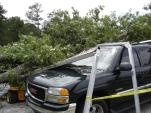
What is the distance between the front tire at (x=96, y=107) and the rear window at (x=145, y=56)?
5.33 feet

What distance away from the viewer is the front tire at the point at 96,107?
552 centimetres

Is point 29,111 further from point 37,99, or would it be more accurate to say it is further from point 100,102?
point 100,102

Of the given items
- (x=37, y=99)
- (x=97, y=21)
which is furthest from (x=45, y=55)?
(x=97, y=21)

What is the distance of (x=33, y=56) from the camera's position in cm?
822

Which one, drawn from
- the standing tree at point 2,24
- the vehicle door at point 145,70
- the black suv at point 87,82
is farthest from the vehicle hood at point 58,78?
the standing tree at point 2,24

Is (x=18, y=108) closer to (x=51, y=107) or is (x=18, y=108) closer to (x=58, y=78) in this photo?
(x=58, y=78)

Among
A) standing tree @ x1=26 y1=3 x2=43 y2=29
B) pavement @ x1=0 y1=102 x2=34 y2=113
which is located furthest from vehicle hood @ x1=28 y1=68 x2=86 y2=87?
standing tree @ x1=26 y1=3 x2=43 y2=29

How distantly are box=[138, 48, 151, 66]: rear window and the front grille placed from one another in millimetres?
2599

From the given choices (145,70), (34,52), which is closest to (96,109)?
(145,70)

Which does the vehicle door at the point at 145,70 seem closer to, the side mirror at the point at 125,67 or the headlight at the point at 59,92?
the side mirror at the point at 125,67

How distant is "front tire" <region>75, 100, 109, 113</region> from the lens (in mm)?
5516

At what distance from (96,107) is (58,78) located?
100cm

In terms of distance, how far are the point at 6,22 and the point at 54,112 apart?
42895mm

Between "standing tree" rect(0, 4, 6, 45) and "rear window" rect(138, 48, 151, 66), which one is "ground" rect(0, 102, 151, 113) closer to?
"rear window" rect(138, 48, 151, 66)
